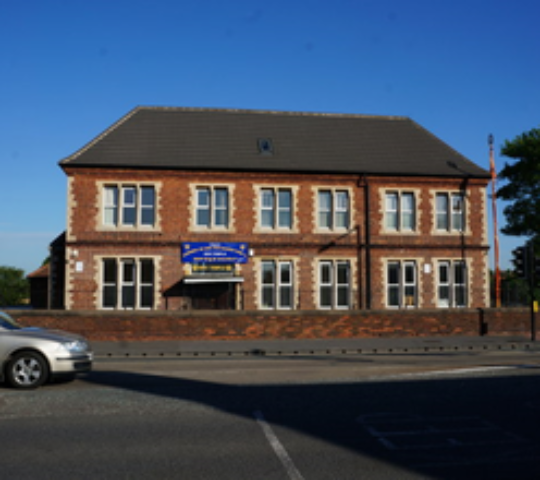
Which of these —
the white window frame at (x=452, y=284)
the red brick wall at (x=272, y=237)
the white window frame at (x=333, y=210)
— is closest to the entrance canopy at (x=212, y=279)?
the red brick wall at (x=272, y=237)

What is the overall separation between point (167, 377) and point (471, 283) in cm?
2105

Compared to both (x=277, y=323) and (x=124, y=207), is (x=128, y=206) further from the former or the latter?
(x=277, y=323)

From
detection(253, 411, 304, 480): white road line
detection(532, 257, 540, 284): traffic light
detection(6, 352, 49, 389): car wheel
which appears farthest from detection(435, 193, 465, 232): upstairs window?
detection(253, 411, 304, 480): white road line

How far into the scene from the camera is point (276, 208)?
1134 inches

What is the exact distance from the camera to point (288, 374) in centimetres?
1329

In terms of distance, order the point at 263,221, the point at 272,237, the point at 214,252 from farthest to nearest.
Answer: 1. the point at 263,221
2. the point at 272,237
3. the point at 214,252

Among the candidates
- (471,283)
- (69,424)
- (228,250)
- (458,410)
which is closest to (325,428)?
(458,410)

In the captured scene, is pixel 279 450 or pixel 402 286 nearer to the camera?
pixel 279 450

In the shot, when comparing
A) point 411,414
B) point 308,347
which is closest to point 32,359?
point 411,414

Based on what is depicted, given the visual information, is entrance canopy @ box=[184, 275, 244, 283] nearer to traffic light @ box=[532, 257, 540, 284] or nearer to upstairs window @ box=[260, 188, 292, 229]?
upstairs window @ box=[260, 188, 292, 229]

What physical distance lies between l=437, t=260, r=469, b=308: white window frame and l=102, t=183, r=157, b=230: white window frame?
14231 mm

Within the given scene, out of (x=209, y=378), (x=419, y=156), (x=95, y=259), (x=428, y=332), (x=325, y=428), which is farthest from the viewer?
(x=419, y=156)

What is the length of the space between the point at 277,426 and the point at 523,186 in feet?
137

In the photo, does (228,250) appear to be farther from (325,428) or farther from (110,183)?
(325,428)
